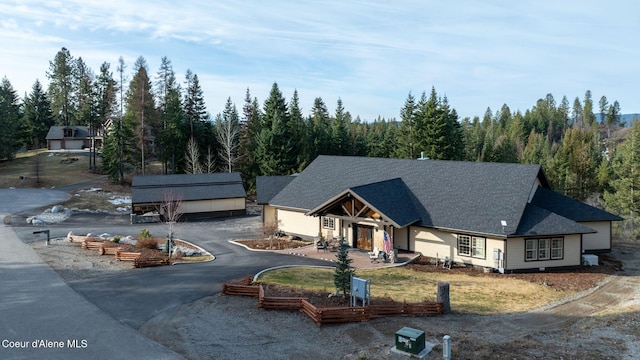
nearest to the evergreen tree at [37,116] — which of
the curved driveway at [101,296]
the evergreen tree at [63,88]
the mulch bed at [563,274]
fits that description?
the evergreen tree at [63,88]

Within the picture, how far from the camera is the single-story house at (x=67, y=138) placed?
251ft

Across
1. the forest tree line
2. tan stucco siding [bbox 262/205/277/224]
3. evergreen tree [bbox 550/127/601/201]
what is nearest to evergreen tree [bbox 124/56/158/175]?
the forest tree line

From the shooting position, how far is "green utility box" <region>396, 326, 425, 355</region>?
494 inches

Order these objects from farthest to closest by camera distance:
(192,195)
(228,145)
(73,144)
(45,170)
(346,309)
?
(73,144) → (45,170) → (228,145) → (192,195) → (346,309)

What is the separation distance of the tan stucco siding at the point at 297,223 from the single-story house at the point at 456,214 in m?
0.08

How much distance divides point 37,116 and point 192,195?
61837 millimetres

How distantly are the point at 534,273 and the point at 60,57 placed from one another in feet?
303

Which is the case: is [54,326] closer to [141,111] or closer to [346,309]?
[346,309]

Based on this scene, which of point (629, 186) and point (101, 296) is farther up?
point (629, 186)

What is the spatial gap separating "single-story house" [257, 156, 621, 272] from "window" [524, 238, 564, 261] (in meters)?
0.06

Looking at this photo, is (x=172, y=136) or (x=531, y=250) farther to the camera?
(x=172, y=136)

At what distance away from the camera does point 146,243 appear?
94.1ft

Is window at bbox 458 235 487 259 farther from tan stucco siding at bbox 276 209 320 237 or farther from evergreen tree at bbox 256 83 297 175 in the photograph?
evergreen tree at bbox 256 83 297 175

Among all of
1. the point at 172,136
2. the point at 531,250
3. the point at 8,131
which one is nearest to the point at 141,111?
the point at 172,136
